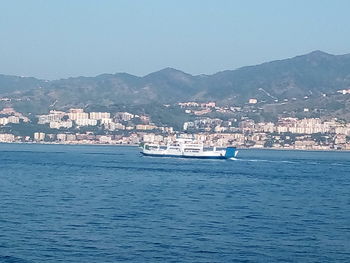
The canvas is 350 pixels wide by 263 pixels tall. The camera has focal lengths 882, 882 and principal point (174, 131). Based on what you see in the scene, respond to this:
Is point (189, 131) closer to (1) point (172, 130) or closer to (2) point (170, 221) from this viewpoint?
(1) point (172, 130)

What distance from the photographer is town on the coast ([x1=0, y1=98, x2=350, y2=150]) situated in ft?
523

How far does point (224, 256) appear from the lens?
75.0ft

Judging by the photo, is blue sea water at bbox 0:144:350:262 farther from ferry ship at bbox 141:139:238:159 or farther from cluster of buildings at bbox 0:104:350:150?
cluster of buildings at bbox 0:104:350:150

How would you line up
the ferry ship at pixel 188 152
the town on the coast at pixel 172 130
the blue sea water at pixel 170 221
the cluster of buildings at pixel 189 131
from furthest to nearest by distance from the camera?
the town on the coast at pixel 172 130 → the cluster of buildings at pixel 189 131 → the ferry ship at pixel 188 152 → the blue sea water at pixel 170 221

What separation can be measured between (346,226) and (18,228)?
10.8 meters

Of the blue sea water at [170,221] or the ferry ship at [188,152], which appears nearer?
the blue sea water at [170,221]

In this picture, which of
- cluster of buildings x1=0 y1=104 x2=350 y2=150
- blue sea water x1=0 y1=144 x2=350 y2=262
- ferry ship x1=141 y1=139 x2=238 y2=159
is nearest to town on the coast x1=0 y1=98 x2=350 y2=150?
cluster of buildings x1=0 y1=104 x2=350 y2=150

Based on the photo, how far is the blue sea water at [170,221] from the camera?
23.2 m

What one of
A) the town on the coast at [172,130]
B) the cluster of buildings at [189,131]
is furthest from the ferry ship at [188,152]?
the town on the coast at [172,130]

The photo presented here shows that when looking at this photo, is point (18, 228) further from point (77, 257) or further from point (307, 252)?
point (307, 252)

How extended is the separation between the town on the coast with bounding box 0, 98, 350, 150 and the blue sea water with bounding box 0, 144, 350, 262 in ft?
352

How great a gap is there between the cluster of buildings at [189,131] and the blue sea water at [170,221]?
105 meters

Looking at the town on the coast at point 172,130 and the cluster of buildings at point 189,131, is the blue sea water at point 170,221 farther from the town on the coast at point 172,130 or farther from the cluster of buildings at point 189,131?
the town on the coast at point 172,130

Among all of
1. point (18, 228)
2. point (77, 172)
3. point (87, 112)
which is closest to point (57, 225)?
point (18, 228)
